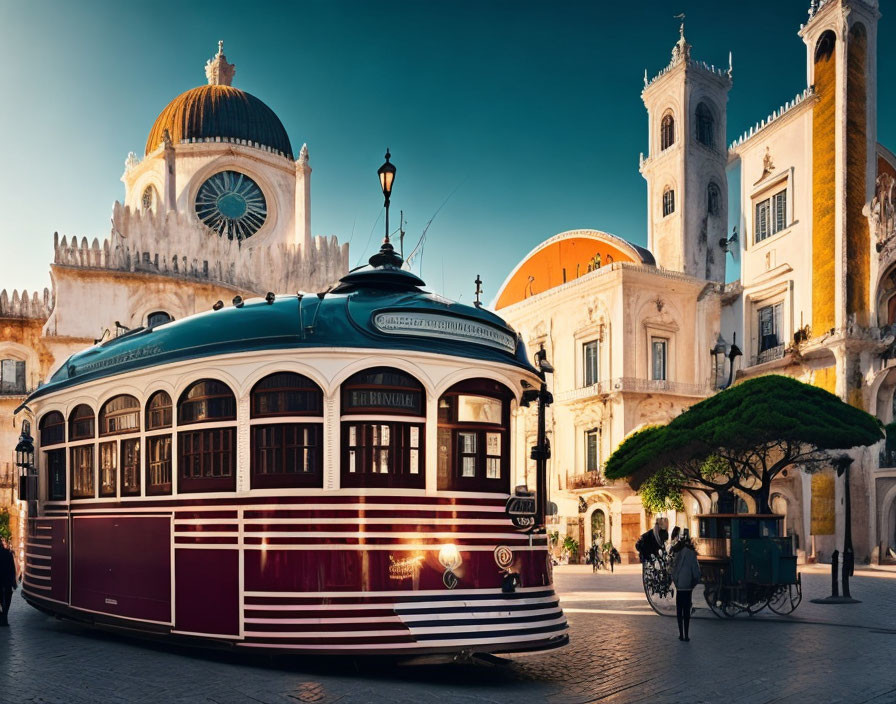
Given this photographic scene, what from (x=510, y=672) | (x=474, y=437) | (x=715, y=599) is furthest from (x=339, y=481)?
(x=715, y=599)

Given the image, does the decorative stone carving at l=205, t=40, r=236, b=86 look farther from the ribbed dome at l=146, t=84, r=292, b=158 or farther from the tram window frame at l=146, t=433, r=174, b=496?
the tram window frame at l=146, t=433, r=174, b=496

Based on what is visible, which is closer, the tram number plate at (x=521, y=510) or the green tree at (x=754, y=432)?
the tram number plate at (x=521, y=510)

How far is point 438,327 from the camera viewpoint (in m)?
10.9

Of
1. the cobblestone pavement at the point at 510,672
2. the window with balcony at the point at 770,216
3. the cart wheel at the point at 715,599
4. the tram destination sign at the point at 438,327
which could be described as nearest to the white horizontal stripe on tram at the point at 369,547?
the cobblestone pavement at the point at 510,672

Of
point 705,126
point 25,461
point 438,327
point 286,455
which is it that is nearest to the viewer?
point 286,455

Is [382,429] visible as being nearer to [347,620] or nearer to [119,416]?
[347,620]

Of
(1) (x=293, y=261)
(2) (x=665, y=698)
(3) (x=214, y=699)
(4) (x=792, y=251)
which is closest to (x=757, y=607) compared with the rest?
(2) (x=665, y=698)

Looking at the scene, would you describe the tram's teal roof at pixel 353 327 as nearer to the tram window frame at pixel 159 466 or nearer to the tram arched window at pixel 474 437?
the tram arched window at pixel 474 437

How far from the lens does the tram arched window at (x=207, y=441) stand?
10688mm

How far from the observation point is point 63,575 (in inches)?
539

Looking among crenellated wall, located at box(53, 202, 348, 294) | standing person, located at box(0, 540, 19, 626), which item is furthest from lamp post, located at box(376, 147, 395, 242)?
crenellated wall, located at box(53, 202, 348, 294)

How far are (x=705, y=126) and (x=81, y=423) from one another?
1647 inches

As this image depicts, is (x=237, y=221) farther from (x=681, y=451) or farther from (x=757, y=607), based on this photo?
(x=757, y=607)

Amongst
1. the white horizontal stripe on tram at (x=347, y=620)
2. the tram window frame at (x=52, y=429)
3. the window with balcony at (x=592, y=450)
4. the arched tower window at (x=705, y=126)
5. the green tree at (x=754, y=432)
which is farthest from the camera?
the arched tower window at (x=705, y=126)
